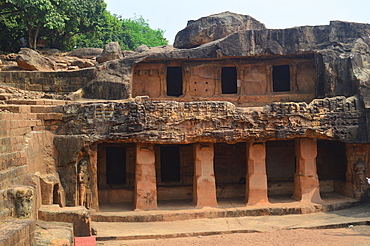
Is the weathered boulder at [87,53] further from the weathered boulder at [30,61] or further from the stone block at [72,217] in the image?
the stone block at [72,217]

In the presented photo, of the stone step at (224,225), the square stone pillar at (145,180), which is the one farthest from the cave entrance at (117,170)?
the stone step at (224,225)

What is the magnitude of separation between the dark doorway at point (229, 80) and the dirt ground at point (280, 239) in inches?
325

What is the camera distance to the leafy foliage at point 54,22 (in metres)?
19.8

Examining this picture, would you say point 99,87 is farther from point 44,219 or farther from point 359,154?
point 359,154

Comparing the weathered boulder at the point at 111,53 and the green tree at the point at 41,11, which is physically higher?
the green tree at the point at 41,11

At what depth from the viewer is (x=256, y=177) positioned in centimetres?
1441

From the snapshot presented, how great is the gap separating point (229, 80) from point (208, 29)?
10.1 feet

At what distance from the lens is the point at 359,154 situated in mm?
15109

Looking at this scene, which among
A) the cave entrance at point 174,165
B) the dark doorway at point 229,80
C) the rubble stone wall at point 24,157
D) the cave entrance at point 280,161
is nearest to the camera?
the rubble stone wall at point 24,157

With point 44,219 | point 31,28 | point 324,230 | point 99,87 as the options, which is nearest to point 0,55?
point 31,28

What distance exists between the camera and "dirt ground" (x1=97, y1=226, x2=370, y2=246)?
11.2m

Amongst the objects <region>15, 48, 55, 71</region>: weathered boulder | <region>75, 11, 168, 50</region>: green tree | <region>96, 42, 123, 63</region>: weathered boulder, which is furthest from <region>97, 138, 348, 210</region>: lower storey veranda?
<region>75, 11, 168, 50</region>: green tree

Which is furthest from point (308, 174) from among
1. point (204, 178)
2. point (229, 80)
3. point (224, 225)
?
point (229, 80)

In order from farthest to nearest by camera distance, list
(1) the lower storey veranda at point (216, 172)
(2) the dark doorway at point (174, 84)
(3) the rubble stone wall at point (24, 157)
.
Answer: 1. (2) the dark doorway at point (174, 84)
2. (1) the lower storey veranda at point (216, 172)
3. (3) the rubble stone wall at point (24, 157)
